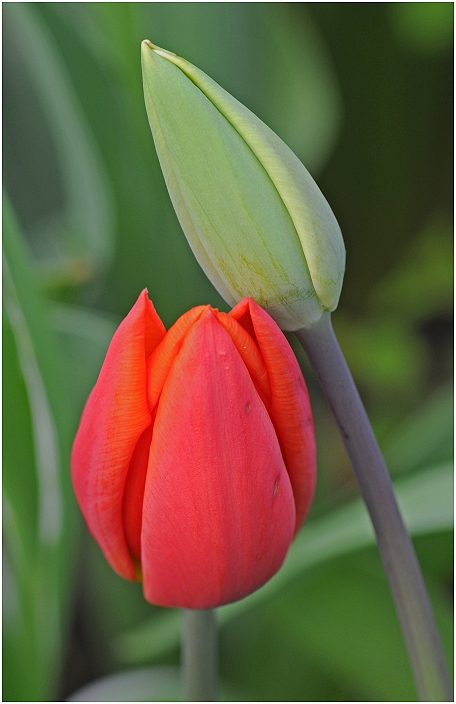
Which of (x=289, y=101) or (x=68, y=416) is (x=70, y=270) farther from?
(x=289, y=101)

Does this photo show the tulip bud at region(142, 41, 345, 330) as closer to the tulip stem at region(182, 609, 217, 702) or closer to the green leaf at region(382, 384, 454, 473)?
the tulip stem at region(182, 609, 217, 702)

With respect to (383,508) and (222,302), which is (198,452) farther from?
(222,302)

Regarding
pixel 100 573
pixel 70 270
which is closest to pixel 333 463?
pixel 100 573

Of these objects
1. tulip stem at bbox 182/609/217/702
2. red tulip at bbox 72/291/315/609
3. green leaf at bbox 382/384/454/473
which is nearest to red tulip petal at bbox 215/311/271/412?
red tulip at bbox 72/291/315/609

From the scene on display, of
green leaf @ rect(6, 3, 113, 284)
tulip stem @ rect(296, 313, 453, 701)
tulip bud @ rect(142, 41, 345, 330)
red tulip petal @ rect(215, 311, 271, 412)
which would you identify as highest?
green leaf @ rect(6, 3, 113, 284)

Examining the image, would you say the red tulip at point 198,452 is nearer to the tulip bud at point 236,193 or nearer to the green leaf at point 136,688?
the tulip bud at point 236,193

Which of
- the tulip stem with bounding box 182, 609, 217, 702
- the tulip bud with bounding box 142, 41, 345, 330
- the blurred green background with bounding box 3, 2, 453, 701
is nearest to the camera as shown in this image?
→ the tulip bud with bounding box 142, 41, 345, 330
